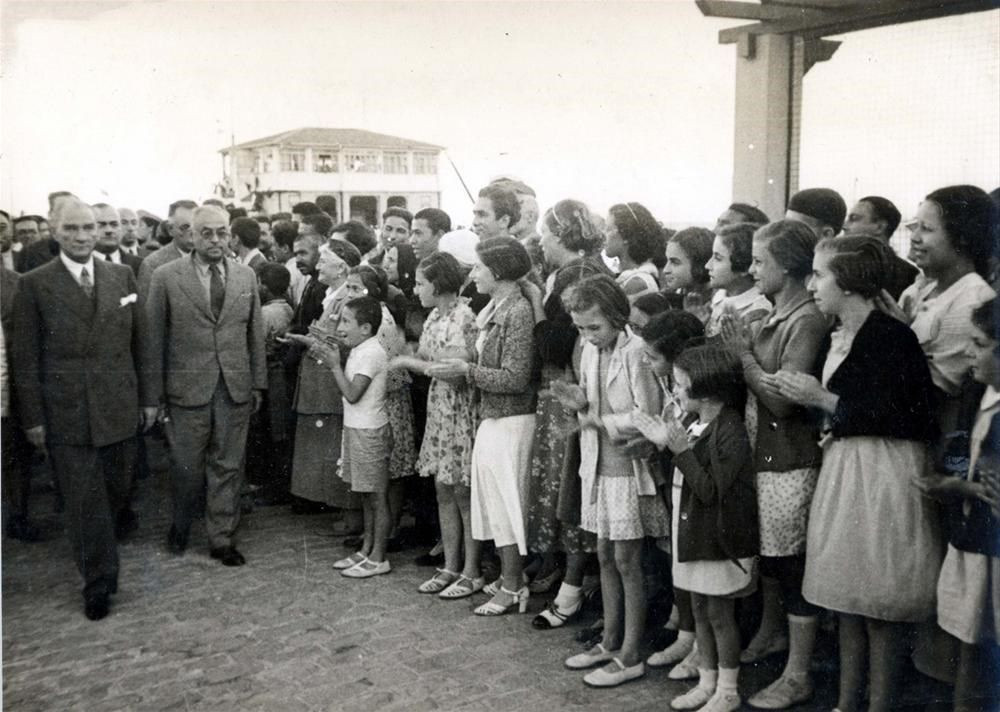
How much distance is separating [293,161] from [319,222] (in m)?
0.51

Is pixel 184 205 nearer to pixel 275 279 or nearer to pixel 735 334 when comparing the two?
pixel 275 279

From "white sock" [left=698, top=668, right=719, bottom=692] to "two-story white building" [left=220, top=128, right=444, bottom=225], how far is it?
3.31 m

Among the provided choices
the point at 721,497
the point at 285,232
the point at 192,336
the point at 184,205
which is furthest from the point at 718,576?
the point at 285,232

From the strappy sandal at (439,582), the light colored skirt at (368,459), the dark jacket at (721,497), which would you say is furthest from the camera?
the light colored skirt at (368,459)

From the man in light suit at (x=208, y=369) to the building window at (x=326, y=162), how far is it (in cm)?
114

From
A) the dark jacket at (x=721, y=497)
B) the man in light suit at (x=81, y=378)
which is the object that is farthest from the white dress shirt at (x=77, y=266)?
the dark jacket at (x=721, y=497)

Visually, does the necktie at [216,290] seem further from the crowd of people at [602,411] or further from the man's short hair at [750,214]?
the man's short hair at [750,214]

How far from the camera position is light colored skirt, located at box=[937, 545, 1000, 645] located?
290cm

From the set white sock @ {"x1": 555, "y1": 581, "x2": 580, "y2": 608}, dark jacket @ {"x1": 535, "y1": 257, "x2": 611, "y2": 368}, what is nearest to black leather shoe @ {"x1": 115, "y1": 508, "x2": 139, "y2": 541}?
white sock @ {"x1": 555, "y1": 581, "x2": 580, "y2": 608}

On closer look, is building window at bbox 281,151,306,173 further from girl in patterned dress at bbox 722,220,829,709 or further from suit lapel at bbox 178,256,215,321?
girl in patterned dress at bbox 722,220,829,709

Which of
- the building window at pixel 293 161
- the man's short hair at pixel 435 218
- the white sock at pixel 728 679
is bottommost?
the white sock at pixel 728 679

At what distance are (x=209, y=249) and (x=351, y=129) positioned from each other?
1118mm

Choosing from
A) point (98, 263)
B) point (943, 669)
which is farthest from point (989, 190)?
point (98, 263)

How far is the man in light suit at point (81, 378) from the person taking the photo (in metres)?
4.68
